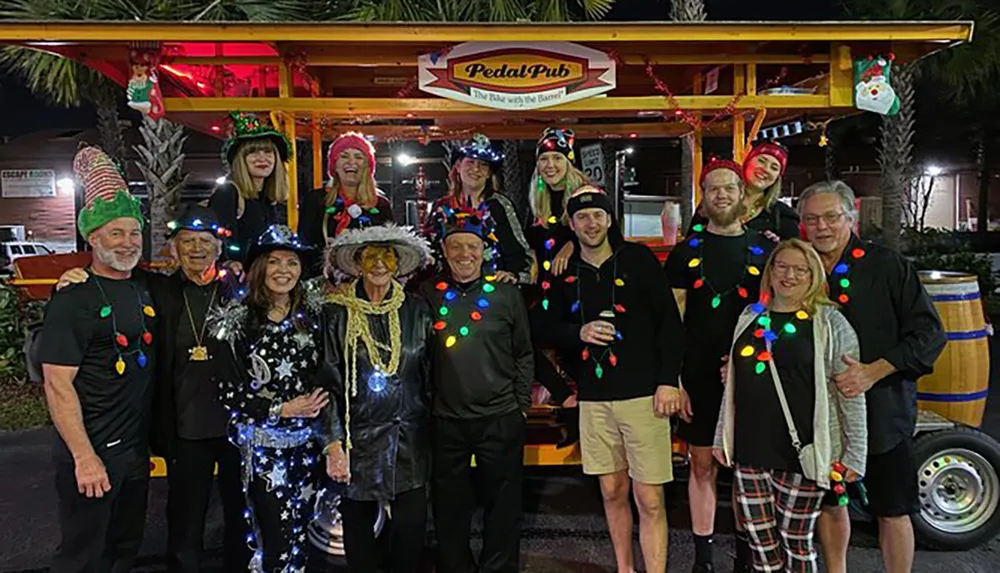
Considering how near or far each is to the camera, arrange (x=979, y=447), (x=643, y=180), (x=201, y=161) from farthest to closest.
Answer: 1. (x=643, y=180)
2. (x=201, y=161)
3. (x=979, y=447)

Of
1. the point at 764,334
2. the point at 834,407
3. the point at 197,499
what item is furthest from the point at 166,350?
the point at 834,407

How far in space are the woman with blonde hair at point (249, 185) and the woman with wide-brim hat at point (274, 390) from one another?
2.20ft

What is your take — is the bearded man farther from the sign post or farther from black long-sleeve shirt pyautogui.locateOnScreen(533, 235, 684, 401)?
the sign post

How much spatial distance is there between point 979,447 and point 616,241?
2456 mm

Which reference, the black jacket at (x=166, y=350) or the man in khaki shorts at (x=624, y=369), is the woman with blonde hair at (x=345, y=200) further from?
the man in khaki shorts at (x=624, y=369)

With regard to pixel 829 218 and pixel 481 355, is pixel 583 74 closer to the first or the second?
pixel 829 218

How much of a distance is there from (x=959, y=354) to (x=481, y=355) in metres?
2.88

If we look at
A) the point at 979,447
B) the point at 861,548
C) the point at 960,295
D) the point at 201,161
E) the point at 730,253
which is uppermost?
the point at 201,161

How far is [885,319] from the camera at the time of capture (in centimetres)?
288

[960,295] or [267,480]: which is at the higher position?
[960,295]

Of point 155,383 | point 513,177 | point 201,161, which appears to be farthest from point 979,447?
point 201,161

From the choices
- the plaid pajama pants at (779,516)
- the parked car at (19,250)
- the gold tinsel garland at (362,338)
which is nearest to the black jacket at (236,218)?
the gold tinsel garland at (362,338)

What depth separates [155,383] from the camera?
2975 millimetres

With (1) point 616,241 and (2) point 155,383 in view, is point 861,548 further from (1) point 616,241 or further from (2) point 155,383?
(2) point 155,383
